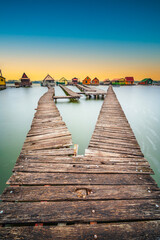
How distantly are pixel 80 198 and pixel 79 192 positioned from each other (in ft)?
0.47

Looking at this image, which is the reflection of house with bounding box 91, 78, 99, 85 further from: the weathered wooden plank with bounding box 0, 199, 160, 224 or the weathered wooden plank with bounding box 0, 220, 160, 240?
the weathered wooden plank with bounding box 0, 220, 160, 240

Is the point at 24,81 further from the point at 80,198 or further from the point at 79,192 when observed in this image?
the point at 80,198

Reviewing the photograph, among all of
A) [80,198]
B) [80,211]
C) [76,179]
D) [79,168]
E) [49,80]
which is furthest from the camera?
[49,80]

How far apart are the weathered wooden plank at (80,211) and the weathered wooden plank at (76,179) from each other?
0.44m

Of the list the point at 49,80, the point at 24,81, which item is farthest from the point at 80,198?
the point at 24,81

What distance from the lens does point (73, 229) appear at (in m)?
1.70

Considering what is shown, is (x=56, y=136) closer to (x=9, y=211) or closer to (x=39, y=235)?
(x=9, y=211)

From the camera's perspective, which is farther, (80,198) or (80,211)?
(80,198)

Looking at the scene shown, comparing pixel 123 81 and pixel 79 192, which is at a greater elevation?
pixel 123 81

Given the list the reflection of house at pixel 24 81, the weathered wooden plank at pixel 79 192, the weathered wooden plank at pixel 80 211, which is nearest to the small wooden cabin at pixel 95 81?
the reflection of house at pixel 24 81

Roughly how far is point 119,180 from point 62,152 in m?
1.84

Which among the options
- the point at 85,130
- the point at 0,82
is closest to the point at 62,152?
the point at 85,130

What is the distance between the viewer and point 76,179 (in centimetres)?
260

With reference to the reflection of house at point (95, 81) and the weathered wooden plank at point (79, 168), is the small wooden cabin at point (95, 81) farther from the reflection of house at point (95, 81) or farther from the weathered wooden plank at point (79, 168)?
the weathered wooden plank at point (79, 168)
